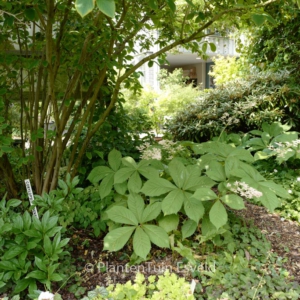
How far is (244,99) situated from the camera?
449cm

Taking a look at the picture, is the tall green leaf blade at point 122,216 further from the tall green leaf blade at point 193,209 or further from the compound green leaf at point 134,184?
the tall green leaf blade at point 193,209

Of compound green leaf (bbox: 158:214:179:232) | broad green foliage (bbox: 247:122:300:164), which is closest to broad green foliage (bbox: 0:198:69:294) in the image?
compound green leaf (bbox: 158:214:179:232)

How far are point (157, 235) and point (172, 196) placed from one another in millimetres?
227

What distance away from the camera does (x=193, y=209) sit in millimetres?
1708

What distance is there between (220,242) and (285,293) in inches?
17.8

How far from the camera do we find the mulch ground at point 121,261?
1745 mm

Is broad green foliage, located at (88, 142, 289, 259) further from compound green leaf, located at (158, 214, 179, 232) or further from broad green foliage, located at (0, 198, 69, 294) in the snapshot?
broad green foliage, located at (0, 198, 69, 294)

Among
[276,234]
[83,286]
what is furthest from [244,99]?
[83,286]

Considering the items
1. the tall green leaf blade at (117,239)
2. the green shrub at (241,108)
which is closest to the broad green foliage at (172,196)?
the tall green leaf blade at (117,239)

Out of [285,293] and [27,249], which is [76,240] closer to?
[27,249]

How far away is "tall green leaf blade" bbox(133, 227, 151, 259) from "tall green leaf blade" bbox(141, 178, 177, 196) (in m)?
0.23

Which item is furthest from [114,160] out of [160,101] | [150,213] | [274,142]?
[160,101]

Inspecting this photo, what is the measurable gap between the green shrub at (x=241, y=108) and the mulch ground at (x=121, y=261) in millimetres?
1953

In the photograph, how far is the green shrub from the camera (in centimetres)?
414
